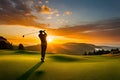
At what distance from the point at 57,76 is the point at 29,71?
2.24m

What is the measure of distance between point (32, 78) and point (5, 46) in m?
60.2

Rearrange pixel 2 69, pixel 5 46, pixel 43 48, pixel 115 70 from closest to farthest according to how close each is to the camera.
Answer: pixel 115 70 → pixel 2 69 → pixel 43 48 → pixel 5 46

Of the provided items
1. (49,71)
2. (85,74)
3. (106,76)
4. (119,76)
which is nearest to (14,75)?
(49,71)

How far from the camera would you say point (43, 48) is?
1686 centimetres

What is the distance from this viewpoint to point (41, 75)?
1073cm

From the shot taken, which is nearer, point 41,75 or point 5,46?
point 41,75

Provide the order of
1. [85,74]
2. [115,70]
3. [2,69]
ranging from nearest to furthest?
[85,74] → [115,70] → [2,69]

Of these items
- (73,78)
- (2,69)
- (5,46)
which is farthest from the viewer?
(5,46)

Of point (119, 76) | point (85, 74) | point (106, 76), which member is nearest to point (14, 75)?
point (85, 74)

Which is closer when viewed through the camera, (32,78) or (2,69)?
(32,78)

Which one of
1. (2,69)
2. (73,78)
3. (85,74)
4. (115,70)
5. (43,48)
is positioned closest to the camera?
(73,78)

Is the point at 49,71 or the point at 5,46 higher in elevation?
the point at 5,46

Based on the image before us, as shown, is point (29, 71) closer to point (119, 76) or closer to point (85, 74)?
point (85, 74)

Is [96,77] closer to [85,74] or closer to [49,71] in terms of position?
[85,74]
